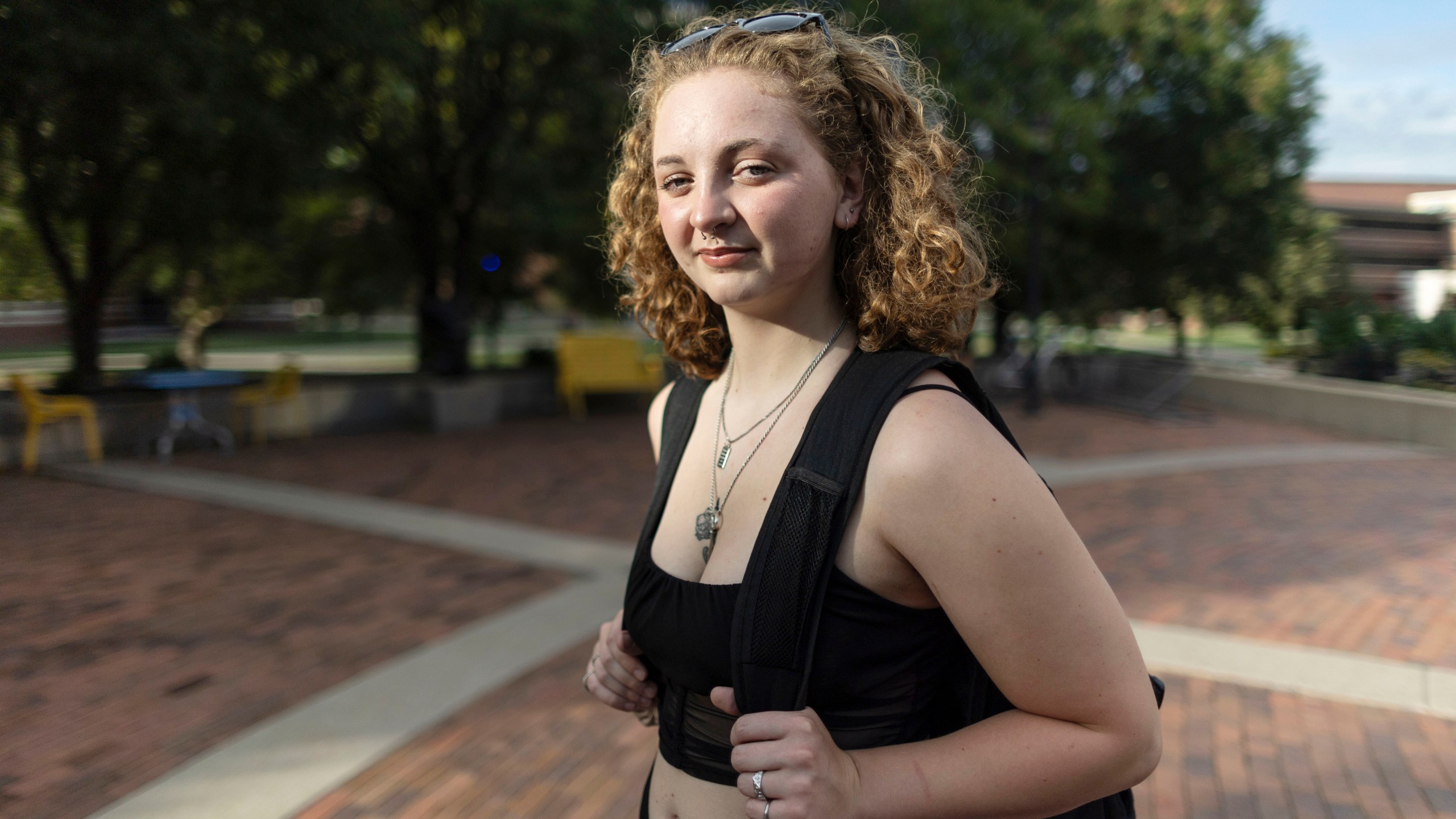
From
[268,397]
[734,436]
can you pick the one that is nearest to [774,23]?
[734,436]

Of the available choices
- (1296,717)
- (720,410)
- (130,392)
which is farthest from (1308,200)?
(720,410)

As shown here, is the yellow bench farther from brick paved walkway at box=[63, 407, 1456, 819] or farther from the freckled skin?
the freckled skin

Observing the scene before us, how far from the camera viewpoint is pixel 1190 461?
10695 mm

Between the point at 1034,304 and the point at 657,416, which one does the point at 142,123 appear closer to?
the point at 657,416

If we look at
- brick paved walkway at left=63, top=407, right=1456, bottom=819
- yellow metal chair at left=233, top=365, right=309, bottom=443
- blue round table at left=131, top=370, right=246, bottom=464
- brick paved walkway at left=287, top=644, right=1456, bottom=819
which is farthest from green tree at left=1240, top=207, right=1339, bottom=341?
blue round table at left=131, top=370, right=246, bottom=464

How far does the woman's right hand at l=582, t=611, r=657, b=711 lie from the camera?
146 cm

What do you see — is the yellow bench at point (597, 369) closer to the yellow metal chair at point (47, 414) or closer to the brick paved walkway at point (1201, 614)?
the brick paved walkway at point (1201, 614)

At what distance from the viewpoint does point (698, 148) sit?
4.04ft

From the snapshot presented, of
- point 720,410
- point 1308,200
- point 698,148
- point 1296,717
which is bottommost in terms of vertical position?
point 1296,717

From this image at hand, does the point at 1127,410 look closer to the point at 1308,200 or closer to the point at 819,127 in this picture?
the point at 1308,200

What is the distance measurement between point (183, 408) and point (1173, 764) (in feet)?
33.4

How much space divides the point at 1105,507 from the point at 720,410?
24.5 feet

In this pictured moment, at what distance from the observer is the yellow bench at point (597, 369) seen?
15.3 m

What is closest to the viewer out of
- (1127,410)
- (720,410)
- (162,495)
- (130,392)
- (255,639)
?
(720,410)
